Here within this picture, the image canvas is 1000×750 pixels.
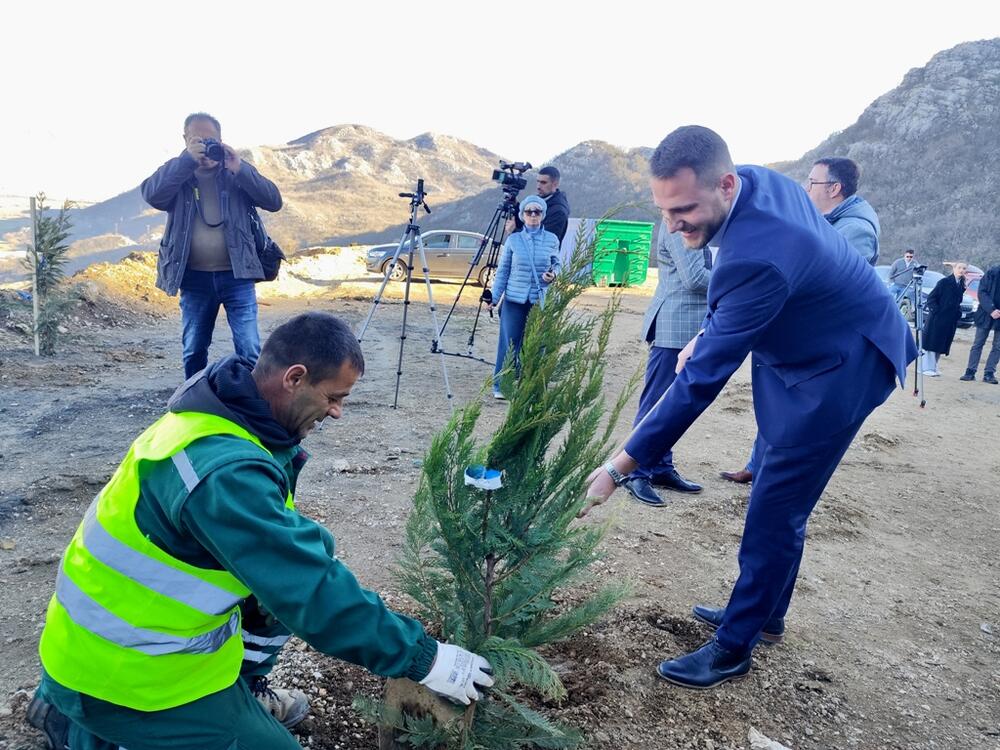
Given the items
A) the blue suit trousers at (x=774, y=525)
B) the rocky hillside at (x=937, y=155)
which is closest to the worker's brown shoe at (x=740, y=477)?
the blue suit trousers at (x=774, y=525)

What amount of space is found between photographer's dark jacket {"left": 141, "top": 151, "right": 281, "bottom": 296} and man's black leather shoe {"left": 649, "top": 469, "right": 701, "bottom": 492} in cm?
336

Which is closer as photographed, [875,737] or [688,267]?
[875,737]

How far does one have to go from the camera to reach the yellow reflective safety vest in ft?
5.33

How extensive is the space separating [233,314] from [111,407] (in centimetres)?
195

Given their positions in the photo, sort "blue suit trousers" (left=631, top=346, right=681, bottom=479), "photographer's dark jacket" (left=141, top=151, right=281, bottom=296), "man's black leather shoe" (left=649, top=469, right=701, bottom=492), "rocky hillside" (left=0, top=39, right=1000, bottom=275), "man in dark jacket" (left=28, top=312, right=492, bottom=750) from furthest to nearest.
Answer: "rocky hillside" (left=0, top=39, right=1000, bottom=275)
"man's black leather shoe" (left=649, top=469, right=701, bottom=492)
"photographer's dark jacket" (left=141, top=151, right=281, bottom=296)
"blue suit trousers" (left=631, top=346, right=681, bottom=479)
"man in dark jacket" (left=28, top=312, right=492, bottom=750)

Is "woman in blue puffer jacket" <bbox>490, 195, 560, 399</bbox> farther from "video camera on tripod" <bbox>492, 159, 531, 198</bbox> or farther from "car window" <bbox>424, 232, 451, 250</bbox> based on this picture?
"car window" <bbox>424, 232, 451, 250</bbox>

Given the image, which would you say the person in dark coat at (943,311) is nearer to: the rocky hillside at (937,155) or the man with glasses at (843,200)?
the man with glasses at (843,200)

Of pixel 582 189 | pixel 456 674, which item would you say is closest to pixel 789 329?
pixel 456 674

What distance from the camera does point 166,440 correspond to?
5.36 ft

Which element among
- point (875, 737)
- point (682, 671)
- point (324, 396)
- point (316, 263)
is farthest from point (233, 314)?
point (316, 263)

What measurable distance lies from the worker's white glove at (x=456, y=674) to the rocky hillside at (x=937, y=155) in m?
38.2

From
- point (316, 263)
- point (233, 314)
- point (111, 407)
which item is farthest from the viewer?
point (316, 263)

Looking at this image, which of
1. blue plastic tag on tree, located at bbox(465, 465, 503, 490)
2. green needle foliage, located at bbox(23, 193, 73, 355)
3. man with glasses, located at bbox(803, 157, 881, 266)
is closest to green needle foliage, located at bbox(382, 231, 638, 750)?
blue plastic tag on tree, located at bbox(465, 465, 503, 490)

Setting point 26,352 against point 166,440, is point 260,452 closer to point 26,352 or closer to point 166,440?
point 166,440
